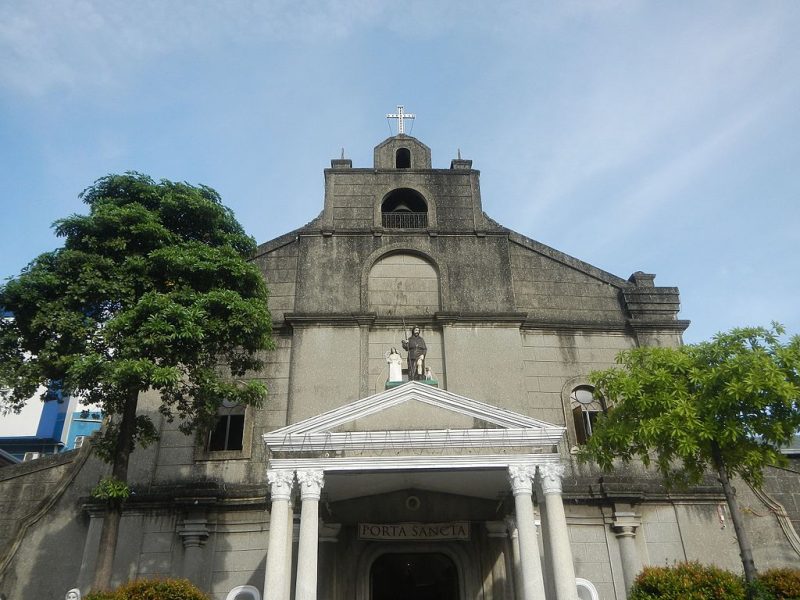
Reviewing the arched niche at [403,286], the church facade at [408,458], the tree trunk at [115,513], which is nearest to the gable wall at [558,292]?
the church facade at [408,458]

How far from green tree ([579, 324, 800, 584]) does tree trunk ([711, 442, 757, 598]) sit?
0.02 metres

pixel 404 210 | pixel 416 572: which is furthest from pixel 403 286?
pixel 416 572

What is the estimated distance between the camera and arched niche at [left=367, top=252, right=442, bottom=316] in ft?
57.7

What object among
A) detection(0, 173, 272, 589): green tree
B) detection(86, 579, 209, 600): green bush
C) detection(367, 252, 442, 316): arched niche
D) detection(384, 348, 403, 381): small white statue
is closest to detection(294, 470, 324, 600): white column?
detection(86, 579, 209, 600): green bush

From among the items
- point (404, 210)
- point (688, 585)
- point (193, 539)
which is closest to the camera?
point (688, 585)

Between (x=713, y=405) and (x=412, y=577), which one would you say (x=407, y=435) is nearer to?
(x=713, y=405)

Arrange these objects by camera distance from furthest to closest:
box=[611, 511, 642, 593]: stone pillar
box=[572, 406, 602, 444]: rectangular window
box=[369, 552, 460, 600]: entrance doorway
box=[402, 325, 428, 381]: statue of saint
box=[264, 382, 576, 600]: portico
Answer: box=[572, 406, 602, 444]: rectangular window, box=[369, 552, 460, 600]: entrance doorway, box=[402, 325, 428, 381]: statue of saint, box=[611, 511, 642, 593]: stone pillar, box=[264, 382, 576, 600]: portico

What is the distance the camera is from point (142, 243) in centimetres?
1388

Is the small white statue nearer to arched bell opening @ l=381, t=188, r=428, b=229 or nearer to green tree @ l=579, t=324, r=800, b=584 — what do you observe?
green tree @ l=579, t=324, r=800, b=584

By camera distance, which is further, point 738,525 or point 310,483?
point 310,483

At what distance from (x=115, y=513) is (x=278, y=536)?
3186 millimetres

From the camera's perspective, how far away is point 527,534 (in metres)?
11.5

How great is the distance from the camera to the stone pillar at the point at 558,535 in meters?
11.1

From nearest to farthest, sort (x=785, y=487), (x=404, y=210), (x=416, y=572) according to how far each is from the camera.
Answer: (x=785, y=487), (x=416, y=572), (x=404, y=210)
